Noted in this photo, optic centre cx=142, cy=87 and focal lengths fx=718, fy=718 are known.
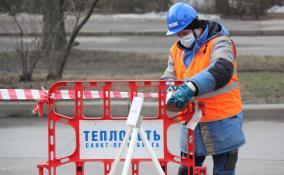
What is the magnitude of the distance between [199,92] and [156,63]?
10827mm

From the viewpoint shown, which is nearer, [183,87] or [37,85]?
[183,87]

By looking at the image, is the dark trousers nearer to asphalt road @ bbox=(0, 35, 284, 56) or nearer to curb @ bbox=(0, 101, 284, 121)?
curb @ bbox=(0, 101, 284, 121)

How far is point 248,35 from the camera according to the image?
2467 cm

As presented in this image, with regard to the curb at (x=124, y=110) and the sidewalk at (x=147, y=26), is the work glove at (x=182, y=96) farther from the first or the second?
the sidewalk at (x=147, y=26)

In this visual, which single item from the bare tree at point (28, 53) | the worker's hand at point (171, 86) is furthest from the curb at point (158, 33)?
the worker's hand at point (171, 86)

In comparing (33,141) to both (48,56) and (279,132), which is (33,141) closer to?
(279,132)

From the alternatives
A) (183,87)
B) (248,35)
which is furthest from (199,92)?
(248,35)

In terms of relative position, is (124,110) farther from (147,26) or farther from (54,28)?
(147,26)

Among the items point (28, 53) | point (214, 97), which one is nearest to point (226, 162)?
point (214, 97)

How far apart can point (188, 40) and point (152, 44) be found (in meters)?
16.6

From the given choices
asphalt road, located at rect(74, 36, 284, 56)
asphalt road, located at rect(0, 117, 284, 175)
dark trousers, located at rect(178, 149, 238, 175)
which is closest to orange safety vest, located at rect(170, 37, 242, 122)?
dark trousers, located at rect(178, 149, 238, 175)

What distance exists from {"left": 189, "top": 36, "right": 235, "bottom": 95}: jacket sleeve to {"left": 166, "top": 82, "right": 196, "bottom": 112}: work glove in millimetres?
53

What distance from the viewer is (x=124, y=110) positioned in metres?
10.2

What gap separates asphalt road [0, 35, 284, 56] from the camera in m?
19.2
